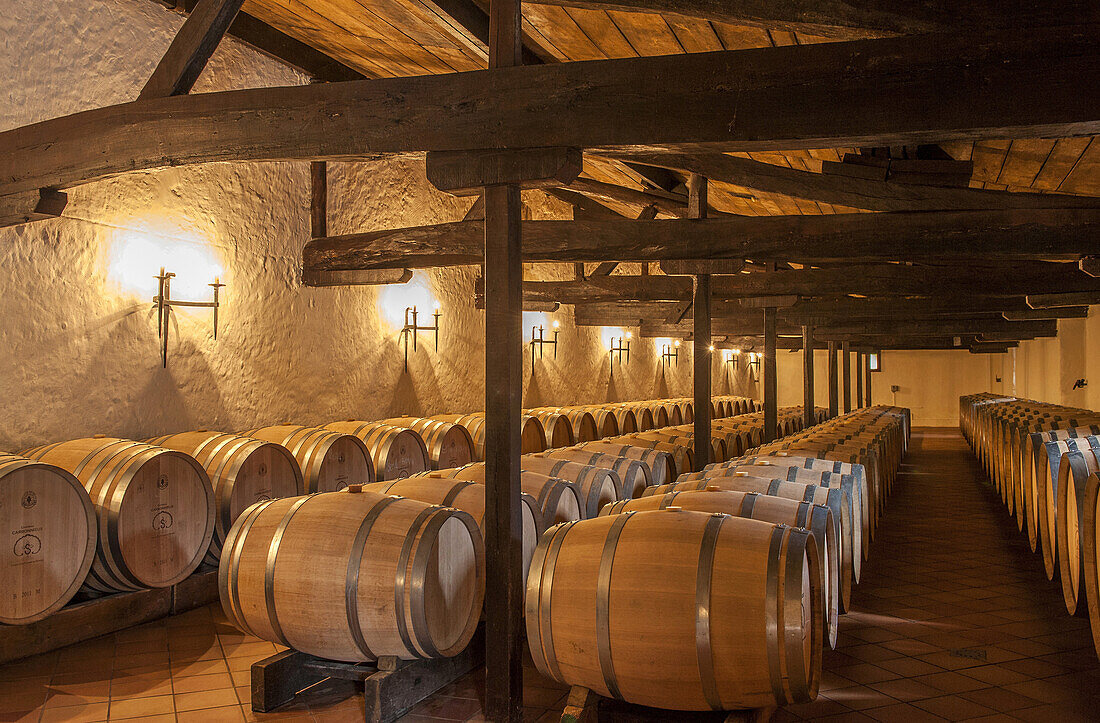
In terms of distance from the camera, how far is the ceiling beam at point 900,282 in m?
7.52

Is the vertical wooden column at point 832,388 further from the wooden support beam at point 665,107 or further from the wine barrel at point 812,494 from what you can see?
the wooden support beam at point 665,107

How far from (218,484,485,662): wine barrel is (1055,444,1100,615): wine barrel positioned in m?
3.30

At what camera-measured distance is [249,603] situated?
11.1ft

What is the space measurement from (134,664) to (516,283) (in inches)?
113

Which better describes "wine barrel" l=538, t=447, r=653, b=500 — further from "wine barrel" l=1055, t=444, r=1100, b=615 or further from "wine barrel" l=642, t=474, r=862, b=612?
"wine barrel" l=1055, t=444, r=1100, b=615

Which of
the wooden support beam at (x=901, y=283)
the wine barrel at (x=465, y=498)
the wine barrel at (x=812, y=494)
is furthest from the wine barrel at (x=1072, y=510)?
the wooden support beam at (x=901, y=283)

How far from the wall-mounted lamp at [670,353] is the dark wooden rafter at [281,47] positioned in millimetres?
11215

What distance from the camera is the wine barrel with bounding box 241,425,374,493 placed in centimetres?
587

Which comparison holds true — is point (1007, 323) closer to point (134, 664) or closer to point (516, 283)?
point (516, 283)

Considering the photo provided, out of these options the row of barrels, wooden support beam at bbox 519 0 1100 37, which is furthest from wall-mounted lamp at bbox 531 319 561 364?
wooden support beam at bbox 519 0 1100 37

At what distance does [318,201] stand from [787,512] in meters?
6.42

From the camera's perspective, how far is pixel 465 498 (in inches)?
160

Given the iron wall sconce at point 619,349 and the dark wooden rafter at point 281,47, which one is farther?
the iron wall sconce at point 619,349

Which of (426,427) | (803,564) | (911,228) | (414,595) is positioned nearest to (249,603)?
(414,595)
